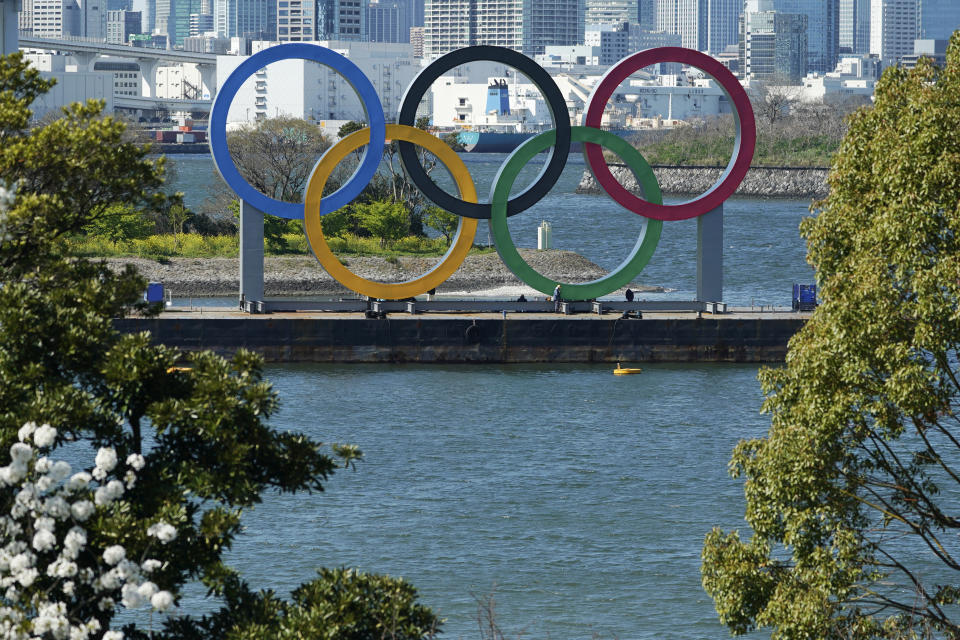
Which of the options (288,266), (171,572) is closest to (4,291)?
(171,572)

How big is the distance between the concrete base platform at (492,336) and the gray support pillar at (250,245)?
1203mm

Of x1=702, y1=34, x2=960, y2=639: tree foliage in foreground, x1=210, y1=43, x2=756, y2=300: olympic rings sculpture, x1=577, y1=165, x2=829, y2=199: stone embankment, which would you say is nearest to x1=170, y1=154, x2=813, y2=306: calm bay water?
x1=577, y1=165, x2=829, y2=199: stone embankment

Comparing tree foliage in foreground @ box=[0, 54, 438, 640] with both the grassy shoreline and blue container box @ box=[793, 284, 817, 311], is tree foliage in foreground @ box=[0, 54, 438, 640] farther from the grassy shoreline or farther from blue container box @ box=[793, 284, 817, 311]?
the grassy shoreline

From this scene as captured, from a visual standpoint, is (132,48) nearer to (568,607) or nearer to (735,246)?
(735,246)

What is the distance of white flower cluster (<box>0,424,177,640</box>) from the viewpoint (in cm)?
1134

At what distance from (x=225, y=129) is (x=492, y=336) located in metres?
9.43

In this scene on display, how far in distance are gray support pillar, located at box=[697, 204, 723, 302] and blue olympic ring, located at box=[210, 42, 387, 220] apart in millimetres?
9759

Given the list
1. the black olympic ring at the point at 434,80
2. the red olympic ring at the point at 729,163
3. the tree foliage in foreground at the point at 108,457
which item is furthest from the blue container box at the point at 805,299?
the tree foliage in foreground at the point at 108,457

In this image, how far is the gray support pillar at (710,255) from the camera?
44500 millimetres

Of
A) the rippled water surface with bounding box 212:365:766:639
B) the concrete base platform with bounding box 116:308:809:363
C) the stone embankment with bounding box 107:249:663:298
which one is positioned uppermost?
the stone embankment with bounding box 107:249:663:298

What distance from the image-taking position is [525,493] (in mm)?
29797

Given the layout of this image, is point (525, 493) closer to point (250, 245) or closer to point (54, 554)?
point (250, 245)

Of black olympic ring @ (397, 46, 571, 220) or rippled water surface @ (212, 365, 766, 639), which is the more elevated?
black olympic ring @ (397, 46, 571, 220)

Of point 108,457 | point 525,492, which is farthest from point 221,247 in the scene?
point 108,457
